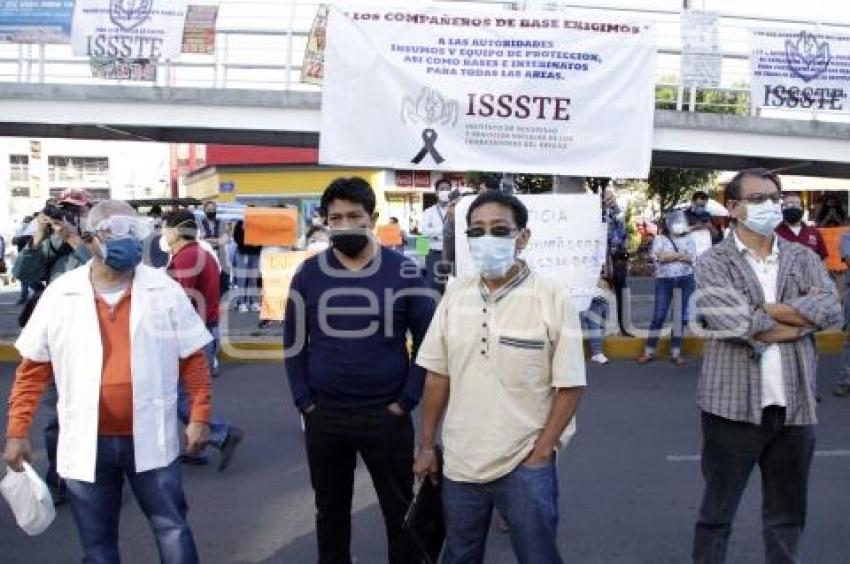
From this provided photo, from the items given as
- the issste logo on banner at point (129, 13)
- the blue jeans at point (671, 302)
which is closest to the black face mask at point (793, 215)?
the blue jeans at point (671, 302)

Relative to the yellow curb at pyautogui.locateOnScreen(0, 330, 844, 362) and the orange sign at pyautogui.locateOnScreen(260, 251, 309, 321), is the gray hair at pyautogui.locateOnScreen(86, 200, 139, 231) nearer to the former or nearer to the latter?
the yellow curb at pyautogui.locateOnScreen(0, 330, 844, 362)

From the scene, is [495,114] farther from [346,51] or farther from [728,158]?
[728,158]

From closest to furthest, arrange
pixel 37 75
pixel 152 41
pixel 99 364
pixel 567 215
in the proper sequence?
pixel 99 364, pixel 567 215, pixel 152 41, pixel 37 75

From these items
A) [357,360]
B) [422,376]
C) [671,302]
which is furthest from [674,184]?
[357,360]

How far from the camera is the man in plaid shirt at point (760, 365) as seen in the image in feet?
11.4

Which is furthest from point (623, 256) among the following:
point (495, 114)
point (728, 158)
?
point (728, 158)

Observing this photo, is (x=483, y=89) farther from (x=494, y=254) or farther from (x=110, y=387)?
(x=110, y=387)

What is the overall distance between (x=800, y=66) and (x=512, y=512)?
11.4 m

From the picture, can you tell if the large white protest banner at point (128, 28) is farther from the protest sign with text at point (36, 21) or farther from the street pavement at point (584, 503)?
the street pavement at point (584, 503)

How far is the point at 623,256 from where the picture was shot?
408 inches

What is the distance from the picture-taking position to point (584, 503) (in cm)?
524

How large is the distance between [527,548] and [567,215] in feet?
13.1

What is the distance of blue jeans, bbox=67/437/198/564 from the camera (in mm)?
3369

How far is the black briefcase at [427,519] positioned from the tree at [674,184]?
2164 centimetres
